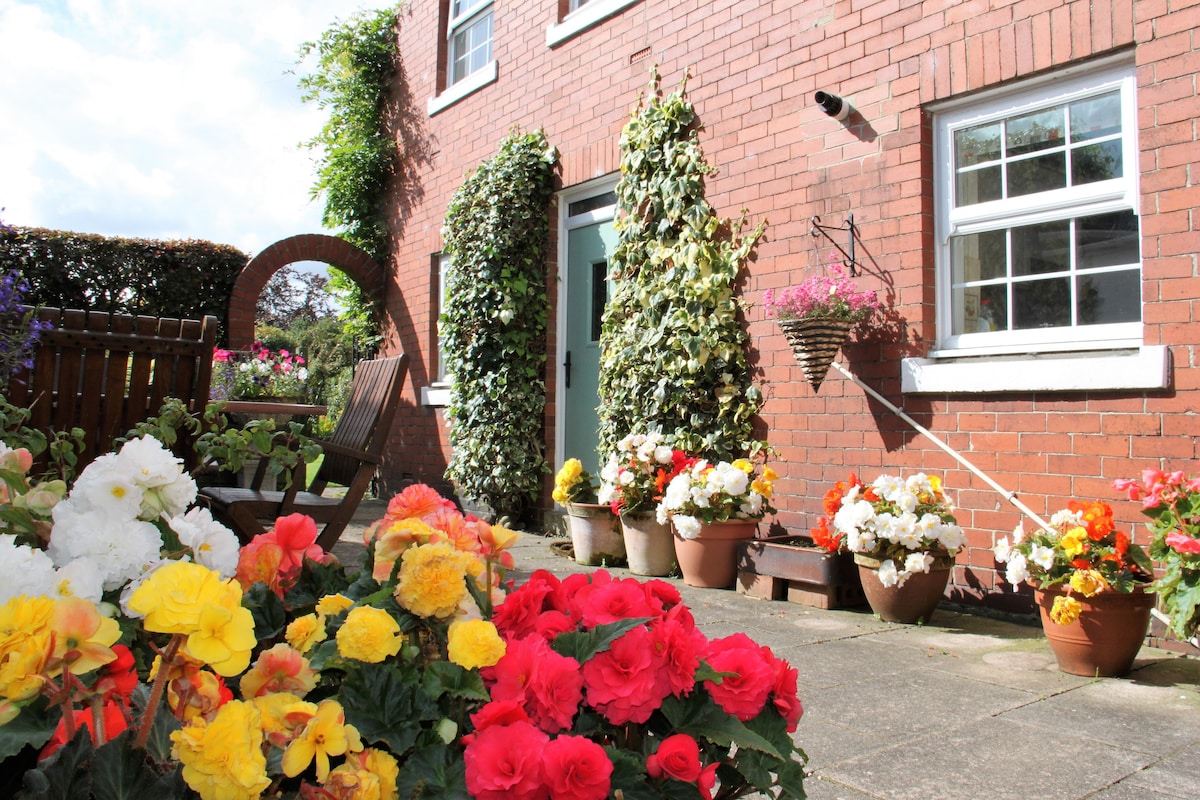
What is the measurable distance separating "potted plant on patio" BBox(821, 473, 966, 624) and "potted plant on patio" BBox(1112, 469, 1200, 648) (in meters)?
0.87

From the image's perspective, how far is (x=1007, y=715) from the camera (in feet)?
8.82

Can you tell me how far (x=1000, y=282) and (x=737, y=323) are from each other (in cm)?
140

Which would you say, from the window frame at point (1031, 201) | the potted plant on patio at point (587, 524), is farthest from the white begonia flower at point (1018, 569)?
the potted plant on patio at point (587, 524)

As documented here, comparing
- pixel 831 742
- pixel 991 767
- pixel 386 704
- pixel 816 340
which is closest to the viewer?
pixel 386 704

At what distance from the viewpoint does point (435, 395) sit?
318 inches

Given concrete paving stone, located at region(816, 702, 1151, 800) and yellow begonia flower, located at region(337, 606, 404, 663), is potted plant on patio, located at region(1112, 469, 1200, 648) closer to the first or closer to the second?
concrete paving stone, located at region(816, 702, 1151, 800)

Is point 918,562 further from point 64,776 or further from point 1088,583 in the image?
point 64,776

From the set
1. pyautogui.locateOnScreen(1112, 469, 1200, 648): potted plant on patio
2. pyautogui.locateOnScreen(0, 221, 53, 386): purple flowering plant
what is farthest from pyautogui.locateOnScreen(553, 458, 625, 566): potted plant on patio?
pyautogui.locateOnScreen(0, 221, 53, 386): purple flowering plant

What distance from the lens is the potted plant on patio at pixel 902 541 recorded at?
12.1 feet

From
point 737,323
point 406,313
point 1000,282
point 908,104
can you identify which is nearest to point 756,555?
point 737,323

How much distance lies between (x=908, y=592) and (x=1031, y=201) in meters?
1.78

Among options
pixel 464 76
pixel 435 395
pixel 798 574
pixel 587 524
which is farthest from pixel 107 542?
pixel 464 76

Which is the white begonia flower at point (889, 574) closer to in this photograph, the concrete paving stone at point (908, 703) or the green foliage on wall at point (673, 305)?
the concrete paving stone at point (908, 703)

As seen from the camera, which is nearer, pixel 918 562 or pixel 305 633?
pixel 305 633
